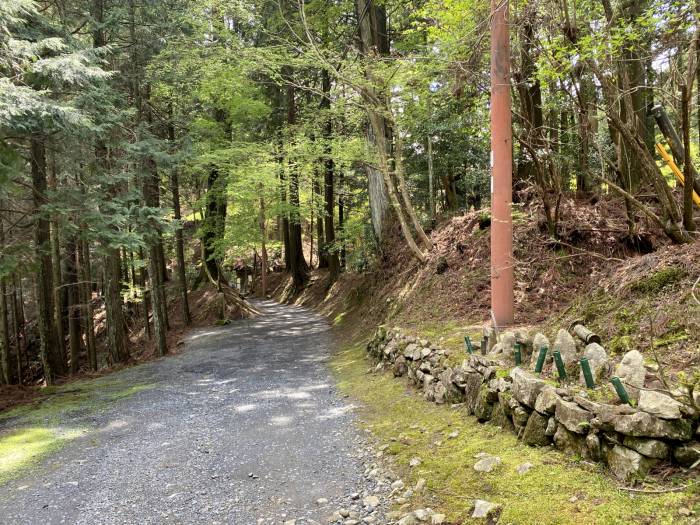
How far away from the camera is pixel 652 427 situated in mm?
2490

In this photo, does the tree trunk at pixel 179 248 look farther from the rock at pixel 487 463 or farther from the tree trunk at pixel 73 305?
the rock at pixel 487 463

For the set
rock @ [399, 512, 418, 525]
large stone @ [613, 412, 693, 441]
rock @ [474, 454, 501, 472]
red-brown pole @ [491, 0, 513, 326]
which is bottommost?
rock @ [399, 512, 418, 525]

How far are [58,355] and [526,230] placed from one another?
11.8 metres

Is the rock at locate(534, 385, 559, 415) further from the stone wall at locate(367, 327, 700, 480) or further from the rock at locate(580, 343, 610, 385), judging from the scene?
the rock at locate(580, 343, 610, 385)

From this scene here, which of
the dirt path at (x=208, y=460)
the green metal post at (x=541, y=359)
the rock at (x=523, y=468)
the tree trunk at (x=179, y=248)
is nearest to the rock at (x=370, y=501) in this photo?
the dirt path at (x=208, y=460)

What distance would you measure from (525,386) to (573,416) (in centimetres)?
58

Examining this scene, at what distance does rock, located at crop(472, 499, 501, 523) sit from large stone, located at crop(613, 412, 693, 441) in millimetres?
878

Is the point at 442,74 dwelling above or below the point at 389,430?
above

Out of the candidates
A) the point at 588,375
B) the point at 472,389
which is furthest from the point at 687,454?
the point at 472,389

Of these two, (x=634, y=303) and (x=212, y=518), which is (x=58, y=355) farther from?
(x=634, y=303)

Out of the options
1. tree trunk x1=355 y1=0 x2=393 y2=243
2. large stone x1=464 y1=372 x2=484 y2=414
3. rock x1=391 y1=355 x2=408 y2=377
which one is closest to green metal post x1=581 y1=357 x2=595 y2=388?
large stone x1=464 y1=372 x2=484 y2=414

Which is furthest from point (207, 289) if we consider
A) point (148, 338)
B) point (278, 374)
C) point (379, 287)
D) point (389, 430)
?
point (389, 430)

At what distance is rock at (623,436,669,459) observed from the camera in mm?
2471

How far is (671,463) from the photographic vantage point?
246cm
